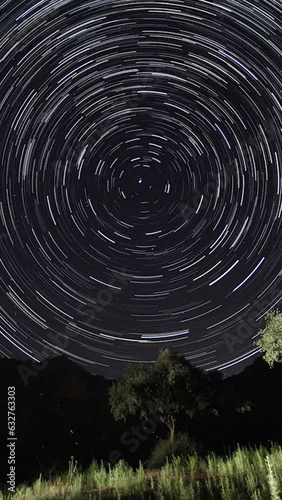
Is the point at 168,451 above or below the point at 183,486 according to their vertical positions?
above

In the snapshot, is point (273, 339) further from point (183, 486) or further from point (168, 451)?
point (183, 486)

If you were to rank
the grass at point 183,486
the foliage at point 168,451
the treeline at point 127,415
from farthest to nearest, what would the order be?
the treeline at point 127,415
the foliage at point 168,451
the grass at point 183,486

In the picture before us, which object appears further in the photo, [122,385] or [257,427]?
[257,427]

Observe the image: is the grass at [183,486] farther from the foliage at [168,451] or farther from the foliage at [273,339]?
the foliage at [273,339]

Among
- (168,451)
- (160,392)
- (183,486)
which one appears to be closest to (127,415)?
(160,392)

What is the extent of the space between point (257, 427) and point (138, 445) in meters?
12.5

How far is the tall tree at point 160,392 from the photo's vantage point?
2652cm

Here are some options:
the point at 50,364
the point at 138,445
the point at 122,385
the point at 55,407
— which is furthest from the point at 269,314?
the point at 50,364

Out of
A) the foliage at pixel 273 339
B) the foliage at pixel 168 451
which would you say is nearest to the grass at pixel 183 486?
the foliage at pixel 168 451

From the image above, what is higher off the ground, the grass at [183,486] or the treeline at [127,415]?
the treeline at [127,415]

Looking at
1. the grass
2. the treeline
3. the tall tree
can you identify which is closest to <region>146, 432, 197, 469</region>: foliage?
the treeline

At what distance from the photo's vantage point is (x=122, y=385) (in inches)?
1075

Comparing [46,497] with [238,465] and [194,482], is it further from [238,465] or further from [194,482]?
[238,465]

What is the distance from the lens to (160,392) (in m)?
26.7
